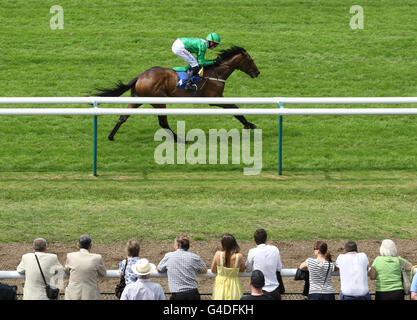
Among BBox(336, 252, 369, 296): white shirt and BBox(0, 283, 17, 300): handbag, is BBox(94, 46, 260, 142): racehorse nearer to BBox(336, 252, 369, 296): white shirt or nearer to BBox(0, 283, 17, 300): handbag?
BBox(336, 252, 369, 296): white shirt

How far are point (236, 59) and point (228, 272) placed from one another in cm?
702

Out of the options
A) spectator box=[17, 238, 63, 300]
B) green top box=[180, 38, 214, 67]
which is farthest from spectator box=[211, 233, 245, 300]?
green top box=[180, 38, 214, 67]

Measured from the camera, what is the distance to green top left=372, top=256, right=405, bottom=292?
5973 mm

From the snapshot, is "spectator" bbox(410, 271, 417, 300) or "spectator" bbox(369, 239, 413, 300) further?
"spectator" bbox(369, 239, 413, 300)

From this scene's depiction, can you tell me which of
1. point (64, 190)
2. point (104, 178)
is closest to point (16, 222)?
point (64, 190)

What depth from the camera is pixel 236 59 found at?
12.3 metres

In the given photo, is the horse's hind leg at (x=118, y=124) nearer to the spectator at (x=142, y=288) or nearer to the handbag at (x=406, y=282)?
the spectator at (x=142, y=288)

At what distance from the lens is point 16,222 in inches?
346

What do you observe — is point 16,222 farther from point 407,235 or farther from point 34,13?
point 34,13

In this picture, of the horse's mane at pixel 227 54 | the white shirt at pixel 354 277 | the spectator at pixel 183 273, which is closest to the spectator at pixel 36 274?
the spectator at pixel 183 273

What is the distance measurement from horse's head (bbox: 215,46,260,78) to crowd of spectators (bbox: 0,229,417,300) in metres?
6.55

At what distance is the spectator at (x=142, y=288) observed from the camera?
541 cm

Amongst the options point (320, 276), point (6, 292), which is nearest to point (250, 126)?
point (320, 276)

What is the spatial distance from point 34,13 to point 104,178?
888 cm
